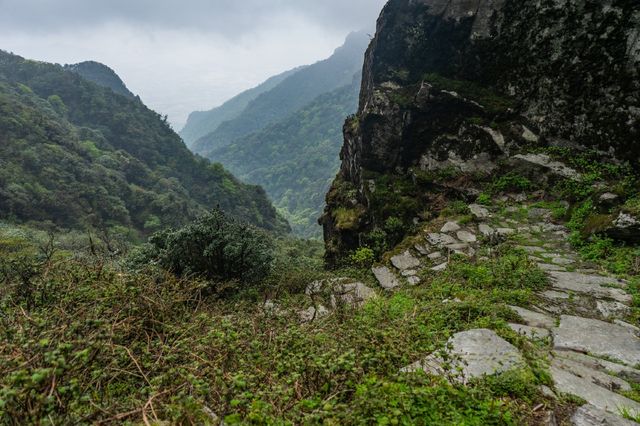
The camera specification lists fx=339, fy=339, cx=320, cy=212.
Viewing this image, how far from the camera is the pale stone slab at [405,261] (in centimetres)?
741

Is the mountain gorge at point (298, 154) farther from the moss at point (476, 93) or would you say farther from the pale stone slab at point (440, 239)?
the pale stone slab at point (440, 239)

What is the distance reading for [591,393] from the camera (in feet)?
9.39

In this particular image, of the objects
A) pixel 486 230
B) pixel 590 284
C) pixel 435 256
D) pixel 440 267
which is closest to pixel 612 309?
pixel 590 284

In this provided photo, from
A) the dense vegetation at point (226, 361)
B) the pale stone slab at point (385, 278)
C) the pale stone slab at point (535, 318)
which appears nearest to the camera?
the dense vegetation at point (226, 361)

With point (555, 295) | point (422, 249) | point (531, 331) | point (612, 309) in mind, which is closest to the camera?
point (531, 331)

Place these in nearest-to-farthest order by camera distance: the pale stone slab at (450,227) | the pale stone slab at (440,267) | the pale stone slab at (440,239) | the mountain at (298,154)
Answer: the pale stone slab at (440,267) < the pale stone slab at (440,239) < the pale stone slab at (450,227) < the mountain at (298,154)

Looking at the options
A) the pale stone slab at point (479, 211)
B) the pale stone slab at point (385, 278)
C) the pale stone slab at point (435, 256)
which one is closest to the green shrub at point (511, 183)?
the pale stone slab at point (479, 211)

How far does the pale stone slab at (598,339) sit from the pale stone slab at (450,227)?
13.4 feet

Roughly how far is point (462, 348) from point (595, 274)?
362 cm

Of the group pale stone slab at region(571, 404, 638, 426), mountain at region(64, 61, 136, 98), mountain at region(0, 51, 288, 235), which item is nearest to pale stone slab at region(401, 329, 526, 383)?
pale stone slab at region(571, 404, 638, 426)

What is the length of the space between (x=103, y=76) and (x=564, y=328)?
494ft

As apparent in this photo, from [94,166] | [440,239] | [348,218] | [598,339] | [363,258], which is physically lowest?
[363,258]

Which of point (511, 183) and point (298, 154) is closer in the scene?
point (511, 183)

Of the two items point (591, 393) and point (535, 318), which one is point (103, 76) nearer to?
point (535, 318)
